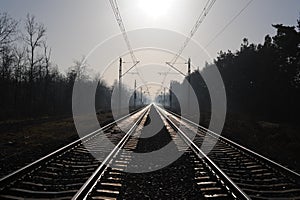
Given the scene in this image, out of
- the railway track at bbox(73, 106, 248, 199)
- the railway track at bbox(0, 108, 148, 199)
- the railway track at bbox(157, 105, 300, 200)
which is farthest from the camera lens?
the railway track at bbox(157, 105, 300, 200)

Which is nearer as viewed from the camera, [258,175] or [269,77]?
[258,175]

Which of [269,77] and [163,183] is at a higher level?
[269,77]

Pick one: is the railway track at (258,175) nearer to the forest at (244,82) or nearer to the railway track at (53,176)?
the railway track at (53,176)

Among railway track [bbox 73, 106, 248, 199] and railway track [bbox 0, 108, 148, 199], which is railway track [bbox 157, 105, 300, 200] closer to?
railway track [bbox 73, 106, 248, 199]

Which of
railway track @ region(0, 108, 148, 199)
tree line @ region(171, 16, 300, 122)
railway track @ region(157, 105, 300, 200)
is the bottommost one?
railway track @ region(157, 105, 300, 200)

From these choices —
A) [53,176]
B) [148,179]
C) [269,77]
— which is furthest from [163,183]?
[269,77]

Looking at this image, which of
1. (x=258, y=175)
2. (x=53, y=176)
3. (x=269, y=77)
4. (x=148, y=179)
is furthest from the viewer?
(x=269, y=77)

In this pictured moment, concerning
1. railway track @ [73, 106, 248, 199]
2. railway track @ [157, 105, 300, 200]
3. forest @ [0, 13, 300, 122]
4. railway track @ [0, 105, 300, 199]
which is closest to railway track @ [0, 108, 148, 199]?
railway track @ [0, 105, 300, 199]

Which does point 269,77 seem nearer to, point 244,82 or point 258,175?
point 244,82

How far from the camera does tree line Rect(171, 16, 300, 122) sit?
39.2 m

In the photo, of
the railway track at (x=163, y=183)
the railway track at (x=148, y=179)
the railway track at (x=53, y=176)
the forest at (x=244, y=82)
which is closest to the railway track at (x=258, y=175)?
the railway track at (x=148, y=179)

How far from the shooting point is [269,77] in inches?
1709

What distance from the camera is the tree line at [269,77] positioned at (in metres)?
39.2

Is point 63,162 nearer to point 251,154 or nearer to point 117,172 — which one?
point 117,172
